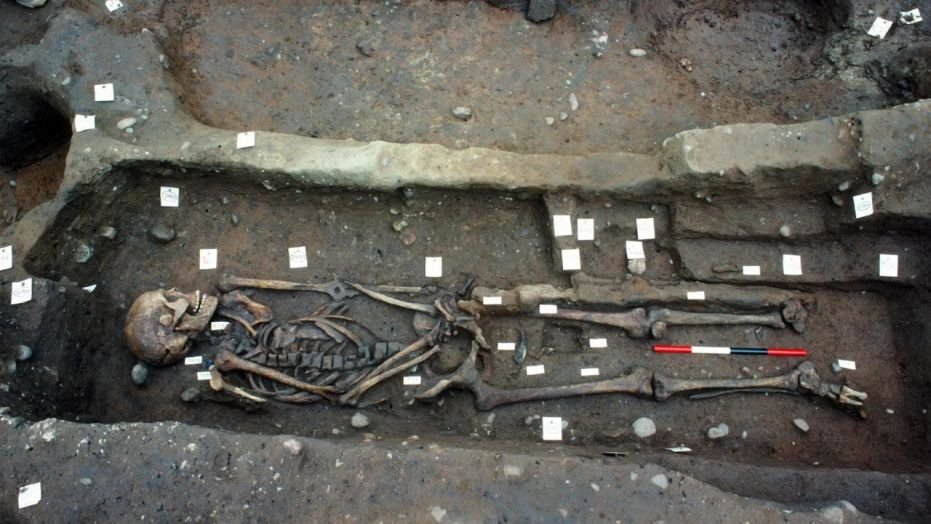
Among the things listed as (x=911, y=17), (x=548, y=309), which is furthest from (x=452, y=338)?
(x=911, y=17)

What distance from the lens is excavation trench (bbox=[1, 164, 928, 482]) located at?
4219mm

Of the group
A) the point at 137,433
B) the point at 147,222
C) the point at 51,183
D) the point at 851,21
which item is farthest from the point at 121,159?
the point at 851,21

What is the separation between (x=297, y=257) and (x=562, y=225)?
1720 mm

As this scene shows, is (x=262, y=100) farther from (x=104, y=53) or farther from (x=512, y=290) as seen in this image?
(x=512, y=290)

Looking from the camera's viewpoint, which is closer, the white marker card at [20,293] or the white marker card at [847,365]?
the white marker card at [20,293]

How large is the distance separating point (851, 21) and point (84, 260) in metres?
5.44

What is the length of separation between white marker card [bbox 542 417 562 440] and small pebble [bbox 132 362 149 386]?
246 cm

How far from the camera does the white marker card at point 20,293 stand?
4004 millimetres

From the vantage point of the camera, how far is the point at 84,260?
14.5ft

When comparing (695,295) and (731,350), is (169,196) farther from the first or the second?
(731,350)

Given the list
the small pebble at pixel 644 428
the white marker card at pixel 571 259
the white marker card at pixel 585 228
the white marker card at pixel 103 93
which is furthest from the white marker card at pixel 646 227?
the white marker card at pixel 103 93

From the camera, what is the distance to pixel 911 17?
195 inches

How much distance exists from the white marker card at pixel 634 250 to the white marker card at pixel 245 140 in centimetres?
243

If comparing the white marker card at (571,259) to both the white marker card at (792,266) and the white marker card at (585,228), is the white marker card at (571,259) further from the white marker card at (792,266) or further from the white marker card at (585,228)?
the white marker card at (792,266)
